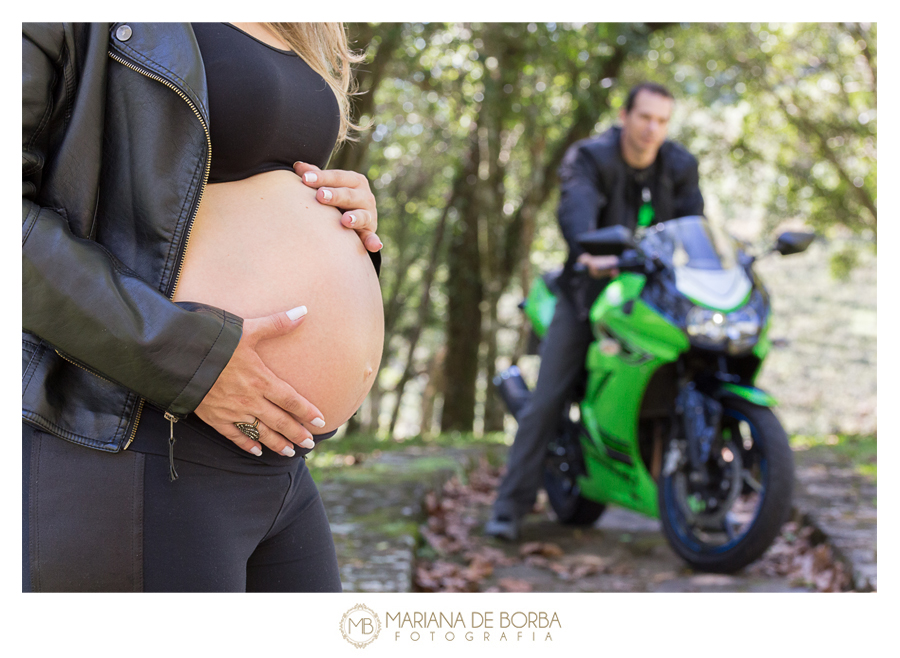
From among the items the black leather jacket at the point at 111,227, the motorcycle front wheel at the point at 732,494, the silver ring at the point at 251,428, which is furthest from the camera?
the motorcycle front wheel at the point at 732,494

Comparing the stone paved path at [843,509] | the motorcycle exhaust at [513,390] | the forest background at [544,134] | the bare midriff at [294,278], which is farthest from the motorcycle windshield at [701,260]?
the forest background at [544,134]

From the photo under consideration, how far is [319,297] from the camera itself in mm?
1316

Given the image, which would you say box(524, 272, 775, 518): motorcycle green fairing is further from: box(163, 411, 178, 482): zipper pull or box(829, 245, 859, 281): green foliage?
box(829, 245, 859, 281): green foliage

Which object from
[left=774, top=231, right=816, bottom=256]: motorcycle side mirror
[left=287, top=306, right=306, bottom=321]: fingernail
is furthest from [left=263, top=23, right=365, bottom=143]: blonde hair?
[left=774, top=231, right=816, bottom=256]: motorcycle side mirror

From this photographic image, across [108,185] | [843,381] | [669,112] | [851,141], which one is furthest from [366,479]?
[843,381]

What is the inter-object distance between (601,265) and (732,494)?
3.55 feet

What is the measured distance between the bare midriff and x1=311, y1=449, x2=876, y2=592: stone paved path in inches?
45.6

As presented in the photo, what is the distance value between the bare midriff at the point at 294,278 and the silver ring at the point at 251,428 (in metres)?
0.11

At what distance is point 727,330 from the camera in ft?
10.3

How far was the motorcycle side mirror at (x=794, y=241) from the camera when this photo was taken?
3320 mm

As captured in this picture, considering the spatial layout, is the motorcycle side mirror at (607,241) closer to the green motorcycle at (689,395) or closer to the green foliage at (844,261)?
the green motorcycle at (689,395)

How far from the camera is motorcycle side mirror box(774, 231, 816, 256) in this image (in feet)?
10.9

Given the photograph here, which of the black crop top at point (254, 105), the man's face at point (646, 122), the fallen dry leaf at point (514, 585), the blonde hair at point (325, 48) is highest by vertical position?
the man's face at point (646, 122)
